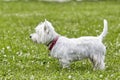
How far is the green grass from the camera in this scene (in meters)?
12.3

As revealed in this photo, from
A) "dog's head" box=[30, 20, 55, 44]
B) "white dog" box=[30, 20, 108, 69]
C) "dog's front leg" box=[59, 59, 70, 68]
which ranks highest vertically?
"dog's head" box=[30, 20, 55, 44]

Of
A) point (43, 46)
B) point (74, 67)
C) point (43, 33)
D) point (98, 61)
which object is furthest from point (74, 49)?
point (43, 46)

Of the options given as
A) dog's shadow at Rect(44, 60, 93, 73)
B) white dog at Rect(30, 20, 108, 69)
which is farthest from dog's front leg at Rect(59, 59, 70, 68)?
dog's shadow at Rect(44, 60, 93, 73)

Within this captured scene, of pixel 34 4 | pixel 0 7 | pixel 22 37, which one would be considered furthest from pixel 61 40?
pixel 34 4

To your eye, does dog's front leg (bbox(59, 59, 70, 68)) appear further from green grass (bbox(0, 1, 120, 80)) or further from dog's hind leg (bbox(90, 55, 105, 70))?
dog's hind leg (bbox(90, 55, 105, 70))

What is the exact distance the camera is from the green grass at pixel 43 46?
12289mm

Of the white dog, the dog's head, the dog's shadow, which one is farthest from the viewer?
the dog's shadow

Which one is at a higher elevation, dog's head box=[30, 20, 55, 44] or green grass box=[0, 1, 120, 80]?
dog's head box=[30, 20, 55, 44]

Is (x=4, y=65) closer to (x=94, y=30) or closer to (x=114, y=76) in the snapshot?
(x=114, y=76)

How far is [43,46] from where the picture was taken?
17.2 metres

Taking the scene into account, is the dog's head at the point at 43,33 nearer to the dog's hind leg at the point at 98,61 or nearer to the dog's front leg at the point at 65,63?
the dog's front leg at the point at 65,63

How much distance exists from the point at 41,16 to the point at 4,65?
15615mm

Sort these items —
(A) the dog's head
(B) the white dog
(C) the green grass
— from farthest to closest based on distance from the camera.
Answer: (B) the white dog, (A) the dog's head, (C) the green grass

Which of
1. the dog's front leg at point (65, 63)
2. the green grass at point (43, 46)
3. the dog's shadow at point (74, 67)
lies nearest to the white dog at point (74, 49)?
the dog's front leg at point (65, 63)
